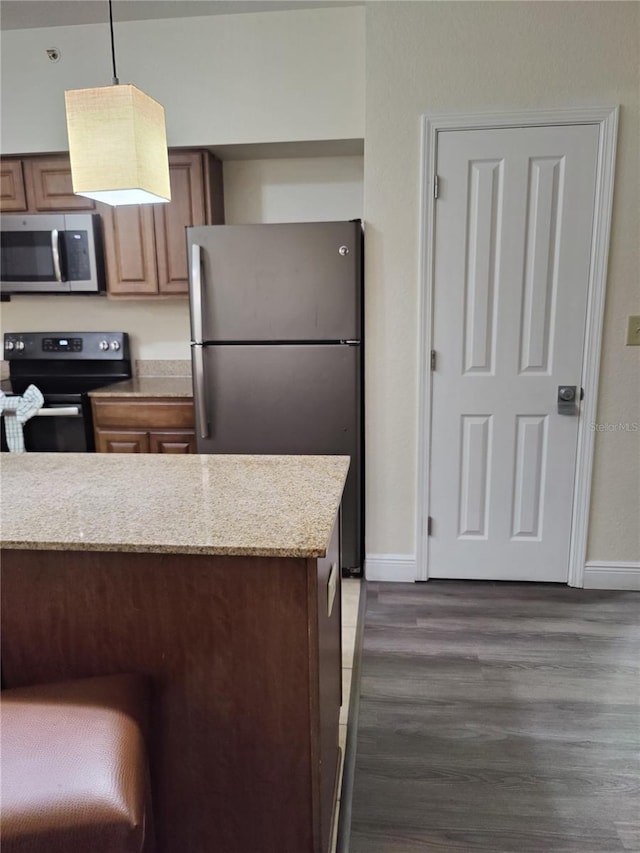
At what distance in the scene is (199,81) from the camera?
9.23 feet

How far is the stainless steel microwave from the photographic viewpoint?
116 inches

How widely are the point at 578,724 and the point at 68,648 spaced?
1590mm

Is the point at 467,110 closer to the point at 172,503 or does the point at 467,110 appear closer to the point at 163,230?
the point at 163,230

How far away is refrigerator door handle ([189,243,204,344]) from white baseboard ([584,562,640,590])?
83.2 inches

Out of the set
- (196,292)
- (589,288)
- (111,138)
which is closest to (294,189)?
(196,292)

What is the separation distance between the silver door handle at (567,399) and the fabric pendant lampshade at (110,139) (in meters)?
1.91

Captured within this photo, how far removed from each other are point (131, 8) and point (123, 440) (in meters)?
2.06

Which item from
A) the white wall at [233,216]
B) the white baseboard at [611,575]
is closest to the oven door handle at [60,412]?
the white wall at [233,216]

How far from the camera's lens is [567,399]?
2518mm

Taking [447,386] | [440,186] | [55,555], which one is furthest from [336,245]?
[55,555]

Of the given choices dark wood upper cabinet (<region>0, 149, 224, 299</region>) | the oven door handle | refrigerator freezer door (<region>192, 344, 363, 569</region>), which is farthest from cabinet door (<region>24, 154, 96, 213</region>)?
refrigerator freezer door (<region>192, 344, 363, 569</region>)

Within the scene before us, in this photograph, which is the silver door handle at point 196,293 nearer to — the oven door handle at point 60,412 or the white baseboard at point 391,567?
the oven door handle at point 60,412

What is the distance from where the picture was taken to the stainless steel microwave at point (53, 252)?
295 centimetres

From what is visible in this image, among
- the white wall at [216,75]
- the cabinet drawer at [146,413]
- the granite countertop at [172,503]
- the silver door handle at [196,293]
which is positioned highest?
the white wall at [216,75]
